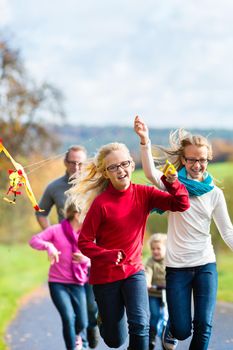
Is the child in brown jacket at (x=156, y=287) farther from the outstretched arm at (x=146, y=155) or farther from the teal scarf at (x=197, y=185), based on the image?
the outstretched arm at (x=146, y=155)

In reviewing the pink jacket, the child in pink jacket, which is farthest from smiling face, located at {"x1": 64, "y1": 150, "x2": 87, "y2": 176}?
the pink jacket

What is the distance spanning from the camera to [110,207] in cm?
651

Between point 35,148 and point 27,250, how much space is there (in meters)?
4.42

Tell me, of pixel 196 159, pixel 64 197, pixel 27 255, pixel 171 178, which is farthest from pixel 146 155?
pixel 27 255

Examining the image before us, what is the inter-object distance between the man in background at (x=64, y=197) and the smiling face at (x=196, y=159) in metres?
1.84

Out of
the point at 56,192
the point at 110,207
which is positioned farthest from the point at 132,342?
the point at 56,192

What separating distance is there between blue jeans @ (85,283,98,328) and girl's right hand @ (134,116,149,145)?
283cm

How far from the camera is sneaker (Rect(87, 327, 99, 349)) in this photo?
9.06 meters

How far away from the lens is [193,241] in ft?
22.6

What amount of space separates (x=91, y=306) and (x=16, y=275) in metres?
14.0

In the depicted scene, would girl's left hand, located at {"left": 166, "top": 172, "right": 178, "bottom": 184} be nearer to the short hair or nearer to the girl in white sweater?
the girl in white sweater

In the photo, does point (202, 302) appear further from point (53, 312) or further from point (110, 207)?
point (53, 312)

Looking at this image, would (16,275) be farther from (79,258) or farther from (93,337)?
(79,258)

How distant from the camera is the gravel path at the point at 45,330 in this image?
932cm
